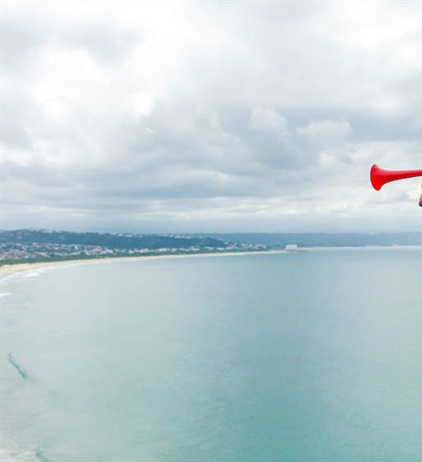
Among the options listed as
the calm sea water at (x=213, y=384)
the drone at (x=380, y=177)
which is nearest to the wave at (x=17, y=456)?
the calm sea water at (x=213, y=384)

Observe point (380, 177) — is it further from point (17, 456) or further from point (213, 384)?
point (213, 384)

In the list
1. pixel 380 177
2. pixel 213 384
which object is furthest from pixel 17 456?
pixel 380 177

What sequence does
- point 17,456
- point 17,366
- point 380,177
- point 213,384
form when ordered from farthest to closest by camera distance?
point 17,366, point 213,384, point 17,456, point 380,177

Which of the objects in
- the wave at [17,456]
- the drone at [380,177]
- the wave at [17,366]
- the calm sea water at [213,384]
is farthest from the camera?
the wave at [17,366]

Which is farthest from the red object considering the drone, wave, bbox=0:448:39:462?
wave, bbox=0:448:39:462

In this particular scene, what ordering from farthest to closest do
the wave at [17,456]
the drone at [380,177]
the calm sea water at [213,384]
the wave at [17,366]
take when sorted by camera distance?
the wave at [17,366] < the calm sea water at [213,384] < the wave at [17,456] < the drone at [380,177]

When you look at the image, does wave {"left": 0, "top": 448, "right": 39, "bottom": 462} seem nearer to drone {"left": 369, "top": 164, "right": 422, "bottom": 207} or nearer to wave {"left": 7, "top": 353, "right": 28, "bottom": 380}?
wave {"left": 7, "top": 353, "right": 28, "bottom": 380}

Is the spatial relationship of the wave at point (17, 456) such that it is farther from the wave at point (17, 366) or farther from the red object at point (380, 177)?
the red object at point (380, 177)

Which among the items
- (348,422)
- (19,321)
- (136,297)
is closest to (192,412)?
(348,422)
